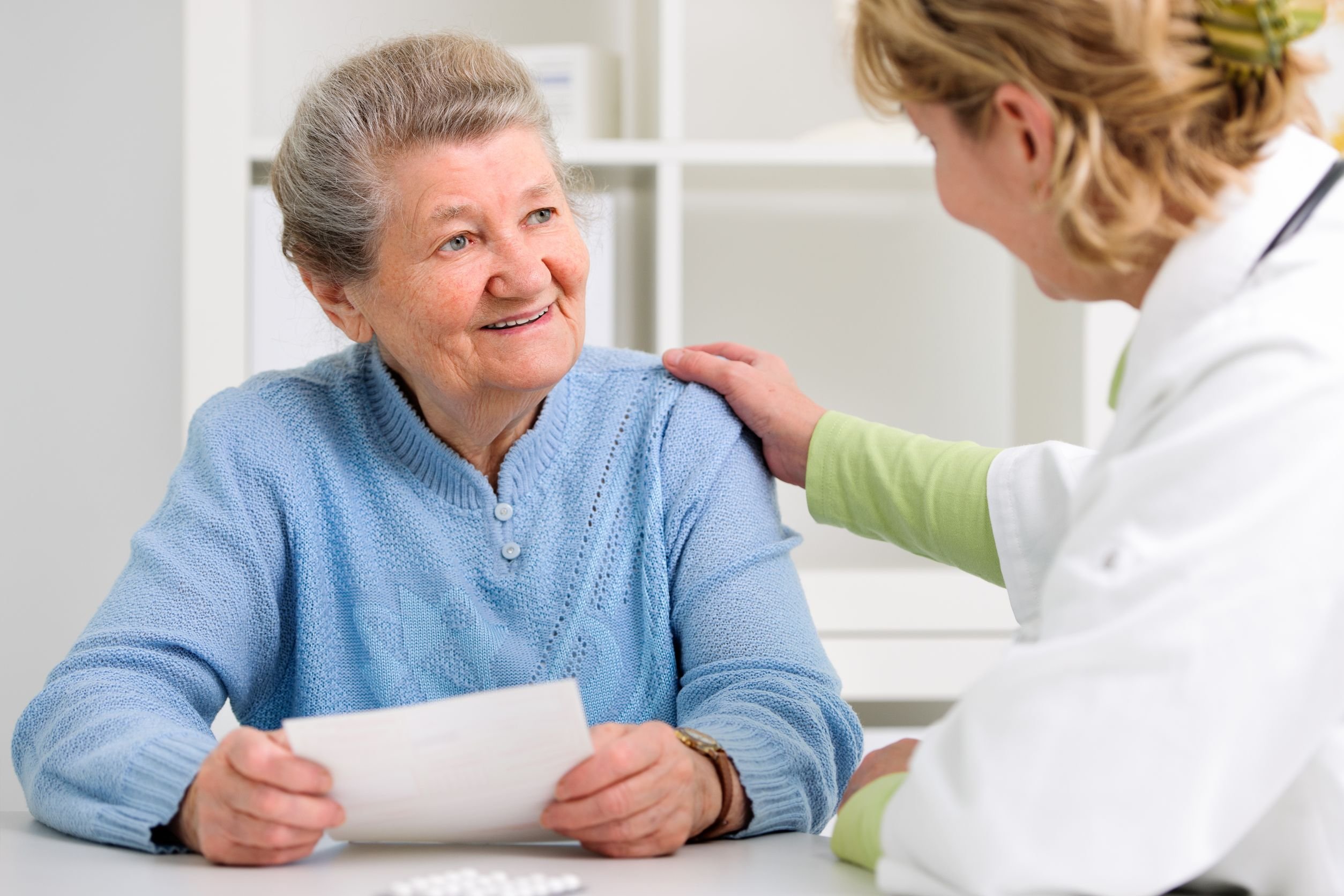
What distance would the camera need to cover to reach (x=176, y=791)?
0.99 metres

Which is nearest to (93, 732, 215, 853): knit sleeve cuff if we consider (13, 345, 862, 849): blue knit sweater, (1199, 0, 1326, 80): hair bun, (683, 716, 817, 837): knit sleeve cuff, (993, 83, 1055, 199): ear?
(13, 345, 862, 849): blue knit sweater

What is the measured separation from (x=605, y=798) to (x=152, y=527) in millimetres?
620

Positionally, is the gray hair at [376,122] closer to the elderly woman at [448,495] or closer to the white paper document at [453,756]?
the elderly woman at [448,495]

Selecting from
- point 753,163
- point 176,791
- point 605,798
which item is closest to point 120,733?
point 176,791

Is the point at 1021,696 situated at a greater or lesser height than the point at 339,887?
greater

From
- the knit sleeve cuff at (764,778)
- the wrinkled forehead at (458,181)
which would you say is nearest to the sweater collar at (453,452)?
the wrinkled forehead at (458,181)

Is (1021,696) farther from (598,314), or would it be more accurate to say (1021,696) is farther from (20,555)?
(20,555)

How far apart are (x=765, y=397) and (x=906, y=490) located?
0.22m

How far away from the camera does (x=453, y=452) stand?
4.61 ft

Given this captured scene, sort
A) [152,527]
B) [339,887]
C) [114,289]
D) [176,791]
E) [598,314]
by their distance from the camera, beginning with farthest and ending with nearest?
[114,289], [598,314], [152,527], [176,791], [339,887]

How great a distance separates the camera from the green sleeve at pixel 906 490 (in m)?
1.22

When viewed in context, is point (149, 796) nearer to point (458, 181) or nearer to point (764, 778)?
point (764, 778)

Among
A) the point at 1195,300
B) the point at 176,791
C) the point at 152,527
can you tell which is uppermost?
the point at 1195,300

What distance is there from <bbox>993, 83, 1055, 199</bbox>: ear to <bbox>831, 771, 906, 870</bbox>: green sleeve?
41cm
